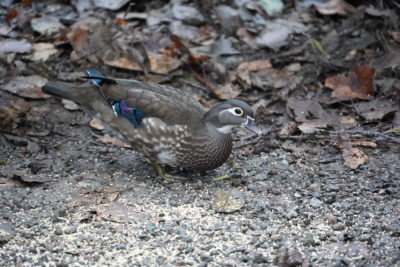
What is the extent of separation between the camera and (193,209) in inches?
181

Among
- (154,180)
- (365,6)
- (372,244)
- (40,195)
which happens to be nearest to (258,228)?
(372,244)

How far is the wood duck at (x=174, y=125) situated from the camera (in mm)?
5004

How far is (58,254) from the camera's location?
13.1ft

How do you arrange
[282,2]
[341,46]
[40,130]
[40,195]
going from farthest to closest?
1. [282,2]
2. [341,46]
3. [40,130]
4. [40,195]

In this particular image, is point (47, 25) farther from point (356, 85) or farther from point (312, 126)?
point (356, 85)

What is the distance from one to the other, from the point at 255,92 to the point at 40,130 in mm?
1926

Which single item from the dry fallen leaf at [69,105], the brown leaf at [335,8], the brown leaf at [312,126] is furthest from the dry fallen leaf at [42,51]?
the brown leaf at [335,8]

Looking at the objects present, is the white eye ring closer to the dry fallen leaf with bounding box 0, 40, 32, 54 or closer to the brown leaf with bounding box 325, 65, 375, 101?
the brown leaf with bounding box 325, 65, 375, 101

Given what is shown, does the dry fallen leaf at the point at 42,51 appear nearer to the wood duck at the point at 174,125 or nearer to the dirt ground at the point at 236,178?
the dirt ground at the point at 236,178

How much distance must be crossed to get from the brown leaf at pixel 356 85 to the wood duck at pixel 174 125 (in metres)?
1.35

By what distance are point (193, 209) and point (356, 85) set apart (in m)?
2.27

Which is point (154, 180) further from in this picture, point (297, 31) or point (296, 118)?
point (297, 31)

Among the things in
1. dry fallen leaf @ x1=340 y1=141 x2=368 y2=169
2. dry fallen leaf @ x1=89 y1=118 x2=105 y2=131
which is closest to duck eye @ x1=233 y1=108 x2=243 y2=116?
dry fallen leaf @ x1=340 y1=141 x2=368 y2=169

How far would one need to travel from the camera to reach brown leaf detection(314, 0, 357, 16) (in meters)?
7.21
